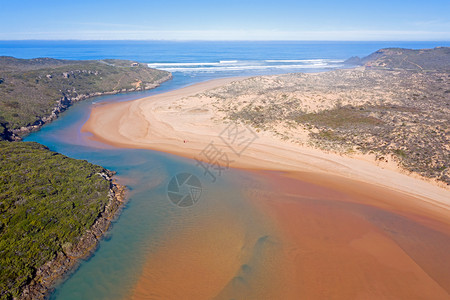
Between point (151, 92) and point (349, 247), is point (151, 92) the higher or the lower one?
the higher one

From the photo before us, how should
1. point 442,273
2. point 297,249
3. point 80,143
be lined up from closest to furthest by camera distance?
point 442,273 < point 297,249 < point 80,143

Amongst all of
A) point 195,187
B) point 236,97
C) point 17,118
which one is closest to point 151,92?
point 236,97

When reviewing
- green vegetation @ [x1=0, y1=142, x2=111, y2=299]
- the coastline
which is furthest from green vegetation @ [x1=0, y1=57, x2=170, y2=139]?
green vegetation @ [x1=0, y1=142, x2=111, y2=299]

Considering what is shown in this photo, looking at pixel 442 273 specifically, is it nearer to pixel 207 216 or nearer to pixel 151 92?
pixel 207 216

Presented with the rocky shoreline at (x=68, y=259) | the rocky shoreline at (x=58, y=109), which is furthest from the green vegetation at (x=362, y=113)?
the rocky shoreline at (x=58, y=109)

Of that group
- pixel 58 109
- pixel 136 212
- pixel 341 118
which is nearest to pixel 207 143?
pixel 136 212

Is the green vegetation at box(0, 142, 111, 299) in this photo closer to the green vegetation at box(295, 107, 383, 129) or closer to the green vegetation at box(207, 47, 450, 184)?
the green vegetation at box(207, 47, 450, 184)

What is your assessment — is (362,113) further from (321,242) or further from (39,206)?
(39,206)
